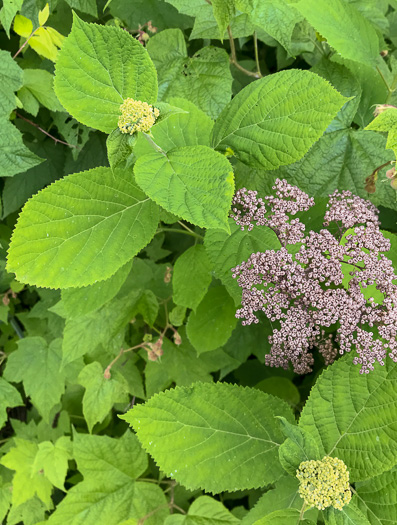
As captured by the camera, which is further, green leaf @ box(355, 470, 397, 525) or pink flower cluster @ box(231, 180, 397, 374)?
green leaf @ box(355, 470, 397, 525)

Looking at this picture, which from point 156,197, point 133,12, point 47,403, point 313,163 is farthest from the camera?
point 47,403

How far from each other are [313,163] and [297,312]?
1.95 ft

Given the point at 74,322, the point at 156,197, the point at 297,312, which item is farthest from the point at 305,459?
the point at 74,322

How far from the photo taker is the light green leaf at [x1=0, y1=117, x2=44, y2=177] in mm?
1418

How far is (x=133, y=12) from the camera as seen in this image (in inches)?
64.4

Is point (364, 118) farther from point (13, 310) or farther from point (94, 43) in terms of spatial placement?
point (13, 310)

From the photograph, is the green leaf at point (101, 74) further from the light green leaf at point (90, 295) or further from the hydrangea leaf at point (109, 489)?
the hydrangea leaf at point (109, 489)

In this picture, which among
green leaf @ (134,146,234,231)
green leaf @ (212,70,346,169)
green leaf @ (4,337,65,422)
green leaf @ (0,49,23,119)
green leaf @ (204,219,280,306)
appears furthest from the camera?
green leaf @ (4,337,65,422)

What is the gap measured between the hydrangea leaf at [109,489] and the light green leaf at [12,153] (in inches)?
38.8

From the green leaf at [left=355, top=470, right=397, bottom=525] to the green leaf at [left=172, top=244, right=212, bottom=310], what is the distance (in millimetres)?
642

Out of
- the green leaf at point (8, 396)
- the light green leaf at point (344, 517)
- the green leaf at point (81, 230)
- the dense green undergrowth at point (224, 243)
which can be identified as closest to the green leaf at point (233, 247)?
the dense green undergrowth at point (224, 243)

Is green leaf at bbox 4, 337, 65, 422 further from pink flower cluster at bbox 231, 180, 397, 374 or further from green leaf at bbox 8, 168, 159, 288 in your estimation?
pink flower cluster at bbox 231, 180, 397, 374

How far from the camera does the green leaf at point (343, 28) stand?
124 centimetres

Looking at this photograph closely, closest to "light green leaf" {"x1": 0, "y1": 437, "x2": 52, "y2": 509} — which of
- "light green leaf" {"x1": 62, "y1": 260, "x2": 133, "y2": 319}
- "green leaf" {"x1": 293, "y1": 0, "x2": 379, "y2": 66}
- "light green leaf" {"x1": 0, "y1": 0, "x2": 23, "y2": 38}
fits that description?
"light green leaf" {"x1": 62, "y1": 260, "x2": 133, "y2": 319}
